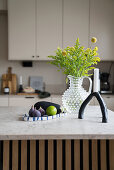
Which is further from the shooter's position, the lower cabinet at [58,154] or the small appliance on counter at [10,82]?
the small appliance on counter at [10,82]

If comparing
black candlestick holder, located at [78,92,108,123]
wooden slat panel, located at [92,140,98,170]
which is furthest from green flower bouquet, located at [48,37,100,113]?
wooden slat panel, located at [92,140,98,170]

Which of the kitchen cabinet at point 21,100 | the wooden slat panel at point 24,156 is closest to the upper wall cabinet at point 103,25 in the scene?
the kitchen cabinet at point 21,100

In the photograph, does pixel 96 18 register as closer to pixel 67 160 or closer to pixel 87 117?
pixel 87 117

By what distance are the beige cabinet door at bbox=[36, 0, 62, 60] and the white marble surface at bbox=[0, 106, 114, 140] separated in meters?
2.43

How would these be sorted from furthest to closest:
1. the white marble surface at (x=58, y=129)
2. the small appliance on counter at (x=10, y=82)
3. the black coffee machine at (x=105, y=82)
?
the small appliance on counter at (x=10, y=82)
the black coffee machine at (x=105, y=82)
the white marble surface at (x=58, y=129)

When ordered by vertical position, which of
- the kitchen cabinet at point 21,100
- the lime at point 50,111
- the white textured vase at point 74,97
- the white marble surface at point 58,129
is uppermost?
the white textured vase at point 74,97

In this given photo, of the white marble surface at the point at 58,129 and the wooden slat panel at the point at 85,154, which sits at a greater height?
the white marble surface at the point at 58,129

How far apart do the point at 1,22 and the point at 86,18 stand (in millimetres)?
1611

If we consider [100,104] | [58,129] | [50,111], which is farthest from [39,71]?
[58,129]

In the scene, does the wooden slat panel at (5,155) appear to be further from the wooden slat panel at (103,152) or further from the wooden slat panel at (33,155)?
the wooden slat panel at (103,152)

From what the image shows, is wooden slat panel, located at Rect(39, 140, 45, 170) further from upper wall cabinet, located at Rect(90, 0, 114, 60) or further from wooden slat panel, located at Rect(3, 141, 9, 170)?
upper wall cabinet, located at Rect(90, 0, 114, 60)

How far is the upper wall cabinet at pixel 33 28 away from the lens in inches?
158

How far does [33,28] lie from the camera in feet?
13.2

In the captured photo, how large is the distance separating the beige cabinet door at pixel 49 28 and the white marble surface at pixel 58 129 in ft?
7.98
